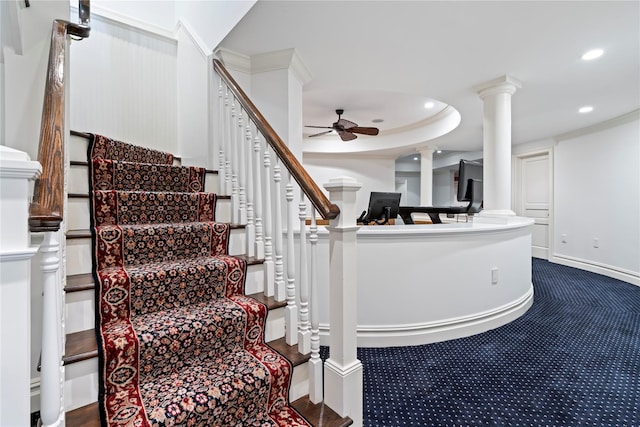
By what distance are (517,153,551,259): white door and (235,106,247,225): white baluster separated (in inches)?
230

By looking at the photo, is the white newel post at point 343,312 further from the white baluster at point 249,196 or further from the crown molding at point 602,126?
the crown molding at point 602,126

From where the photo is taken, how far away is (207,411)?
1.09 m

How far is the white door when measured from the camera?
561 centimetres

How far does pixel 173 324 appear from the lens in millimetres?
1271

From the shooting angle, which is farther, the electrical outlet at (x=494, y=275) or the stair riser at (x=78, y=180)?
the electrical outlet at (x=494, y=275)

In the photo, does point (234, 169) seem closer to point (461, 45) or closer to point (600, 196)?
point (461, 45)

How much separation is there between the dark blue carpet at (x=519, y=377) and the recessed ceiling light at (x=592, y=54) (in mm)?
2369

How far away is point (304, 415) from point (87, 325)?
3.30 feet

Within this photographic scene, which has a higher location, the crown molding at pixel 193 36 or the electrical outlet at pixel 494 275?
the crown molding at pixel 193 36

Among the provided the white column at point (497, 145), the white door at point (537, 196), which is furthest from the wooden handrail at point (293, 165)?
the white door at point (537, 196)

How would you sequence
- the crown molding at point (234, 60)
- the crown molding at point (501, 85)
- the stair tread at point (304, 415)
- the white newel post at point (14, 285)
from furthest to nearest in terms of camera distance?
the crown molding at point (501, 85) → the crown molding at point (234, 60) → the stair tread at point (304, 415) → the white newel post at point (14, 285)

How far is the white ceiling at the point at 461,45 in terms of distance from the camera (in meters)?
1.96

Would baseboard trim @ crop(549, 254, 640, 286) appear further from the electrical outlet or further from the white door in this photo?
the electrical outlet

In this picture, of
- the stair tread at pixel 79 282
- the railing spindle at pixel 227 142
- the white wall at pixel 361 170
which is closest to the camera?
the stair tread at pixel 79 282
